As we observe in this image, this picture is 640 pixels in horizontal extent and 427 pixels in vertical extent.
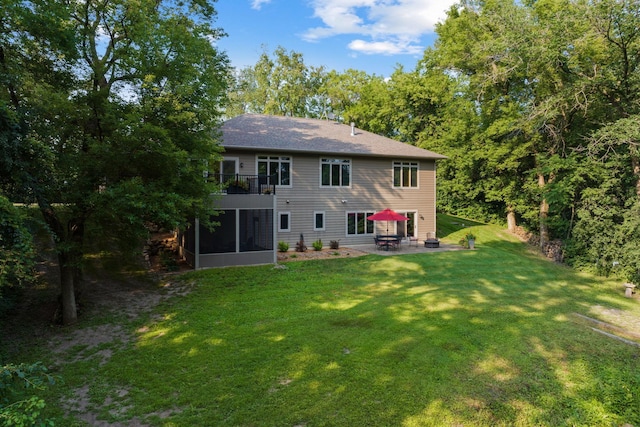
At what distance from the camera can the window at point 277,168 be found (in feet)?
56.3

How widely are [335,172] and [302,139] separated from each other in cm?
248

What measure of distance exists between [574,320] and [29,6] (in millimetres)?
16310

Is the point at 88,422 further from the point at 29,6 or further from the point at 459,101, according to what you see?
the point at 459,101

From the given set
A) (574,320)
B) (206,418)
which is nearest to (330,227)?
(574,320)

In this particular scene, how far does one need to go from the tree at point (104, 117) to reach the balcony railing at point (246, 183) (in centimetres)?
380

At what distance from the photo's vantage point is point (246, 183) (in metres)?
15.0

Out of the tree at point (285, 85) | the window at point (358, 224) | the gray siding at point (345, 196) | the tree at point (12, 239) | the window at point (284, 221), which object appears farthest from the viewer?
the tree at point (285, 85)

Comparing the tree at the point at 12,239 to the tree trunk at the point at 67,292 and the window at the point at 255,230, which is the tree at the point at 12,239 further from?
the window at the point at 255,230

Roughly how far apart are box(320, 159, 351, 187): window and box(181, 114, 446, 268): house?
0.17 ft

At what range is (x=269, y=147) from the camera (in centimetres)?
1666


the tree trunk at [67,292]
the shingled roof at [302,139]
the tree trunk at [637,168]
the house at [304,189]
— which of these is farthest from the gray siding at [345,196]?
the tree trunk at [637,168]

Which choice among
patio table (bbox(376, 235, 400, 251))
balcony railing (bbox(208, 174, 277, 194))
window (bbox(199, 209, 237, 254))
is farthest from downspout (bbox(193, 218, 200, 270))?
patio table (bbox(376, 235, 400, 251))

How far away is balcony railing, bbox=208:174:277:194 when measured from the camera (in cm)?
1455

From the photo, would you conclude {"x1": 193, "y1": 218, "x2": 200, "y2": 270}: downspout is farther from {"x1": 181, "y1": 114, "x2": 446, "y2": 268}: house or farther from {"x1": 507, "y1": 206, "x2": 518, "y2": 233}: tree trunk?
{"x1": 507, "y1": 206, "x2": 518, "y2": 233}: tree trunk
